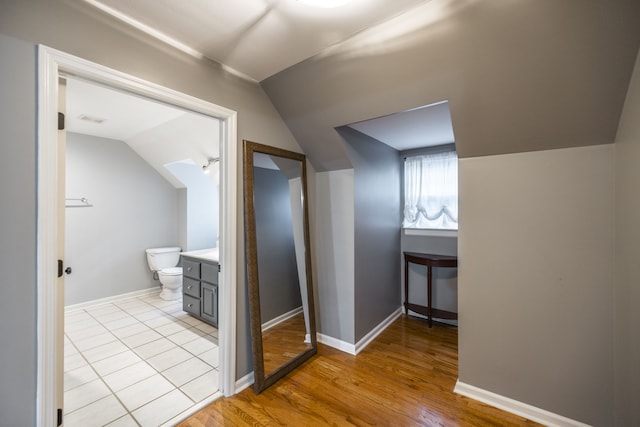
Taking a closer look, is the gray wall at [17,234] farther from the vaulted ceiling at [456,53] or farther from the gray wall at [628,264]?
the gray wall at [628,264]

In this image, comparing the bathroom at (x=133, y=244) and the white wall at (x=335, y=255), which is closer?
the bathroom at (x=133, y=244)

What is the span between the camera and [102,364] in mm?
2451

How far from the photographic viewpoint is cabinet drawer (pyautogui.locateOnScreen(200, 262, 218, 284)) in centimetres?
310

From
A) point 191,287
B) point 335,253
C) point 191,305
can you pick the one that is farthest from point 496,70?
point 191,305

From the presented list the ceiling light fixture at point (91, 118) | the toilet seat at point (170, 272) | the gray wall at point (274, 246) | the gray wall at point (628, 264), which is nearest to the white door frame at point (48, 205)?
the gray wall at point (274, 246)

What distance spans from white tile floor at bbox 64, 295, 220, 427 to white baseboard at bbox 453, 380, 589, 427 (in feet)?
6.19

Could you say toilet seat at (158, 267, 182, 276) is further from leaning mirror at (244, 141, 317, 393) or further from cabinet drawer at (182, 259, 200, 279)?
leaning mirror at (244, 141, 317, 393)

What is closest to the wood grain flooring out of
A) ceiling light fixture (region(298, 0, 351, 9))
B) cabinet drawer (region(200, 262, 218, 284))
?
cabinet drawer (region(200, 262, 218, 284))

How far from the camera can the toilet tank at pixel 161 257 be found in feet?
13.9

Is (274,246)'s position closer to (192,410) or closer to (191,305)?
(192,410)

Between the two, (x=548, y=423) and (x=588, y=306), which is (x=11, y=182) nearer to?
(x=588, y=306)

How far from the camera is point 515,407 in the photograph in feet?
6.15

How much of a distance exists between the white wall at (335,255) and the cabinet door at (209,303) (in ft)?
3.99

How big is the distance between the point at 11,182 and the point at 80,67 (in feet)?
2.04
